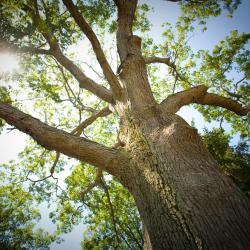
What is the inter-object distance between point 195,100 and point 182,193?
3360 mm

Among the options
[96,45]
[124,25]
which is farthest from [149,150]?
[124,25]

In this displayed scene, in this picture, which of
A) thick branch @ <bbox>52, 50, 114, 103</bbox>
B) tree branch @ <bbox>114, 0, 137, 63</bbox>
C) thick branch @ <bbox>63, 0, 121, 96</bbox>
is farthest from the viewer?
tree branch @ <bbox>114, 0, 137, 63</bbox>

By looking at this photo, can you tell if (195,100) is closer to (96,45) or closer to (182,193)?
(96,45)

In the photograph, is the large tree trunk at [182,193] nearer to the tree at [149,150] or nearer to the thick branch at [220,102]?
the tree at [149,150]

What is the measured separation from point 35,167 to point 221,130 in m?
7.54

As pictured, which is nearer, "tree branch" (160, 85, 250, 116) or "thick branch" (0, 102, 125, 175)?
"thick branch" (0, 102, 125, 175)

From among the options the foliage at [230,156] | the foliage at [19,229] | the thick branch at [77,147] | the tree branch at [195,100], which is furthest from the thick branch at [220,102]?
the foliage at [19,229]

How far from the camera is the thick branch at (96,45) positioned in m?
4.11

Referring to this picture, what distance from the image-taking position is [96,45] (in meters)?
4.34

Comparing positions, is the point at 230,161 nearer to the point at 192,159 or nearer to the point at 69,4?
the point at 192,159

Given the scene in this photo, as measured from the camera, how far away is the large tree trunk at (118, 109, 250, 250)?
2.20m

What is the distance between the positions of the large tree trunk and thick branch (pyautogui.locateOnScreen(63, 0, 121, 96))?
1.30m

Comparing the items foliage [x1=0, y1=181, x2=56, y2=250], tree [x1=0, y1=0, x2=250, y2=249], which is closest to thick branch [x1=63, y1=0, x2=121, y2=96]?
tree [x1=0, y1=0, x2=250, y2=249]

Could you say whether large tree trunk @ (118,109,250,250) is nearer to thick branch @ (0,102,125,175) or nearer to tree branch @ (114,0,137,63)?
thick branch @ (0,102,125,175)
